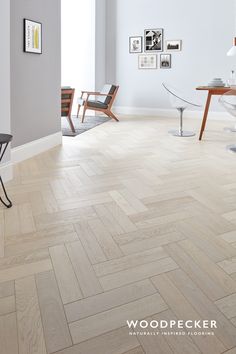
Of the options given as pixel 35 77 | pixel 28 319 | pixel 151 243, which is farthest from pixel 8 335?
pixel 35 77

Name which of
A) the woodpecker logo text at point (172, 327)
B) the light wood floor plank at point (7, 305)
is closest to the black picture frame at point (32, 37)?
the light wood floor plank at point (7, 305)

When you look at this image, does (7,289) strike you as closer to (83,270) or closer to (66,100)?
(83,270)

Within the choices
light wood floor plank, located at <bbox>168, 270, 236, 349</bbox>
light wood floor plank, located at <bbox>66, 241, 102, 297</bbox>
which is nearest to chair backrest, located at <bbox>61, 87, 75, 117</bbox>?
light wood floor plank, located at <bbox>66, 241, 102, 297</bbox>

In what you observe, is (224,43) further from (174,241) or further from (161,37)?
(174,241)

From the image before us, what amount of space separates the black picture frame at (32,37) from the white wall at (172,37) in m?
4.56

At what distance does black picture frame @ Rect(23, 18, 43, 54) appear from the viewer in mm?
3969

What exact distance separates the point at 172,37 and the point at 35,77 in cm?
485

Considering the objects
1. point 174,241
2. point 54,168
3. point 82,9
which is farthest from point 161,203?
point 82,9

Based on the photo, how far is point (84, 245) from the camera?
2.12 m

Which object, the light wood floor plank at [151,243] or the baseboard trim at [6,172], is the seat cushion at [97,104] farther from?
the light wood floor plank at [151,243]

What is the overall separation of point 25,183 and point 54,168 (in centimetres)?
56

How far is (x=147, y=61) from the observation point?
8469 millimetres

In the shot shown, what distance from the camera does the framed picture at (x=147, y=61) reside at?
330 inches

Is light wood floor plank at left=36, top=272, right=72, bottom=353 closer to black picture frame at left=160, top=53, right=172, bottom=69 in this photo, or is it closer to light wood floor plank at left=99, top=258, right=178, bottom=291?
light wood floor plank at left=99, top=258, right=178, bottom=291
